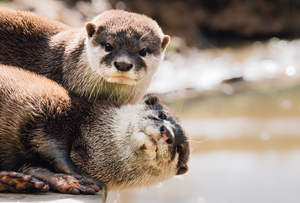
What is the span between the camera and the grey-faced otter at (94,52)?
12.6 feet

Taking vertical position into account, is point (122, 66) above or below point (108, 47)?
below

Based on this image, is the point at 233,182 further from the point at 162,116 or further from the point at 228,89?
the point at 228,89

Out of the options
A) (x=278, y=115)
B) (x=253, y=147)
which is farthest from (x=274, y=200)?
(x=278, y=115)

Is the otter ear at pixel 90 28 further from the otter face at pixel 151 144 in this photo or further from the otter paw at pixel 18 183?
the otter paw at pixel 18 183

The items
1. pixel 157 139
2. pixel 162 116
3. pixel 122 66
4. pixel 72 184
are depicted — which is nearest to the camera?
pixel 72 184

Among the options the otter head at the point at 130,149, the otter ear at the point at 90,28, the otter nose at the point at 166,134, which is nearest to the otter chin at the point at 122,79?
the otter head at the point at 130,149

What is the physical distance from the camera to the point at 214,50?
1316 cm

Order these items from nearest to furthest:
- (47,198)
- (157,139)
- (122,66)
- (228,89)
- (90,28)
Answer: (47,198) → (157,139) → (122,66) → (90,28) → (228,89)

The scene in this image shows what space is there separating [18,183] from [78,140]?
0.65 meters

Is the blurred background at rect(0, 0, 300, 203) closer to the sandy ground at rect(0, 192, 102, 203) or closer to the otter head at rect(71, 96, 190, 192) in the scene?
the otter head at rect(71, 96, 190, 192)

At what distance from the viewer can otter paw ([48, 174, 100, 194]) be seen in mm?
2822

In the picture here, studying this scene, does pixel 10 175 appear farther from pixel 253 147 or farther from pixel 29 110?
pixel 253 147

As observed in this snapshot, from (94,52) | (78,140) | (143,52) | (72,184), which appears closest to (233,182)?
(143,52)

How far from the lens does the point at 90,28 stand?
412cm
